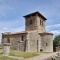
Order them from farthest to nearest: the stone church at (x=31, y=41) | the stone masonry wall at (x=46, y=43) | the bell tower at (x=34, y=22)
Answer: the bell tower at (x=34, y=22) < the stone masonry wall at (x=46, y=43) < the stone church at (x=31, y=41)

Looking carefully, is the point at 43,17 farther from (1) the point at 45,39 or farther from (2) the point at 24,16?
(1) the point at 45,39

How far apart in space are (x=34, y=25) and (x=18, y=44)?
294 inches

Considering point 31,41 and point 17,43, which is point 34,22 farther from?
point 17,43

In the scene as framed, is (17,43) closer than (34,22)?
Yes

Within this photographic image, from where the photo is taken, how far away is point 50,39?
3847 centimetres

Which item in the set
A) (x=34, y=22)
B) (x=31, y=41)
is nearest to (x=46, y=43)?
(x=31, y=41)

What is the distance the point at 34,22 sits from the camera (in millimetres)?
42375

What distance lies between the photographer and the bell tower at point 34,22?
138 feet

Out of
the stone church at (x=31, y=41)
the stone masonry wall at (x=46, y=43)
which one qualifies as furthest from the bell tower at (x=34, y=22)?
the stone masonry wall at (x=46, y=43)

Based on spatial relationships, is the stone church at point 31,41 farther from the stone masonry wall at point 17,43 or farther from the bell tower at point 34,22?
the bell tower at point 34,22

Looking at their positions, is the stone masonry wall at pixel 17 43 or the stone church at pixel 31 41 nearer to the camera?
the stone church at pixel 31 41

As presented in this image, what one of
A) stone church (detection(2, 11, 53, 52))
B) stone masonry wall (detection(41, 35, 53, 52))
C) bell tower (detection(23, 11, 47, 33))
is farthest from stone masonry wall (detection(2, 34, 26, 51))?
bell tower (detection(23, 11, 47, 33))

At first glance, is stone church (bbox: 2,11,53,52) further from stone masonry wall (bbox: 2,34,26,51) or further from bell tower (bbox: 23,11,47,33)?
bell tower (bbox: 23,11,47,33)

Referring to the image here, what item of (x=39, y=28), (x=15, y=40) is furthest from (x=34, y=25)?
(x=15, y=40)
